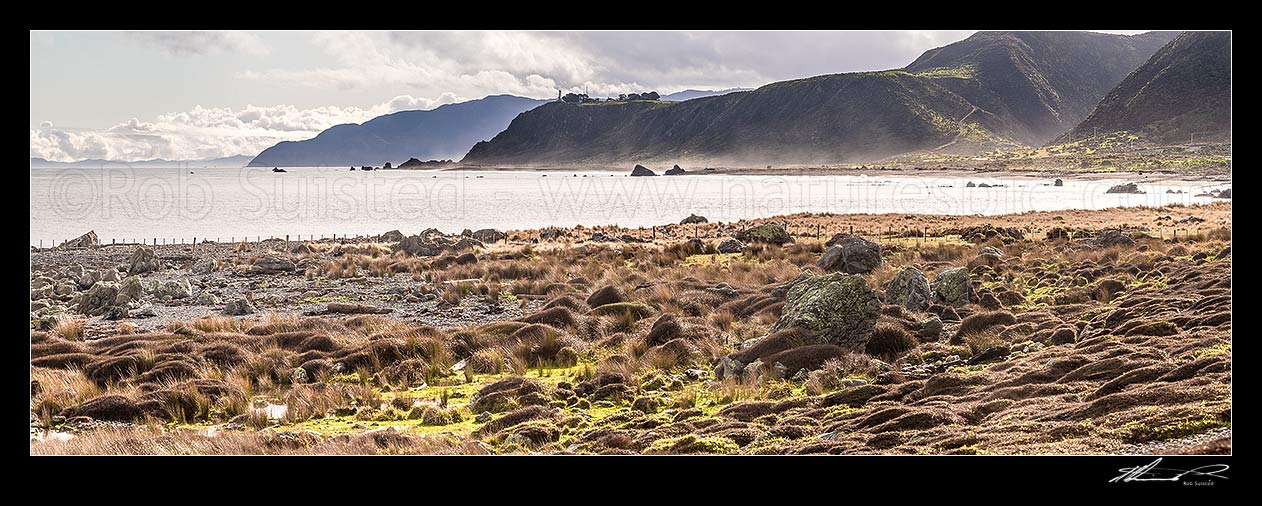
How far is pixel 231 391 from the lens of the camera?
38.8 feet

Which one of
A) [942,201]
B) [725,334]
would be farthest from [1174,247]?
[942,201]

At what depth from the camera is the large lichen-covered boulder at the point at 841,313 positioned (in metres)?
13.3

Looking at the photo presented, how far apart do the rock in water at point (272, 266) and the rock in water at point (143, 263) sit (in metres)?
3.77

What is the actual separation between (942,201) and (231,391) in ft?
275

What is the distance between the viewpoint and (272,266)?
30.8m

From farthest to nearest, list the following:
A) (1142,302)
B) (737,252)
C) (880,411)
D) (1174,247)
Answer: (737,252) < (1174,247) < (1142,302) < (880,411)

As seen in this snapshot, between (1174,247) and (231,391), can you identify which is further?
(1174,247)

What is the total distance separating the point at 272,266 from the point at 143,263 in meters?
5.22

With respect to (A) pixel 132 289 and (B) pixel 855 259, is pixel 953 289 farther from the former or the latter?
(A) pixel 132 289

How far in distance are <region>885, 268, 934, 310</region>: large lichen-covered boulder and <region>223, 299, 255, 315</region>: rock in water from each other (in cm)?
1613

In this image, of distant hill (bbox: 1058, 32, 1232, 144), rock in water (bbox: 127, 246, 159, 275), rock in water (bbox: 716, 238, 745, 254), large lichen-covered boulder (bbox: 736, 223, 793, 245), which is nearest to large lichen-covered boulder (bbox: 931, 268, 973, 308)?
rock in water (bbox: 716, 238, 745, 254)

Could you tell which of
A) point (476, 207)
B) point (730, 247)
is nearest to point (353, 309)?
point (730, 247)

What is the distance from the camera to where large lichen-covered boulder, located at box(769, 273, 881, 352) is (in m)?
13.3
